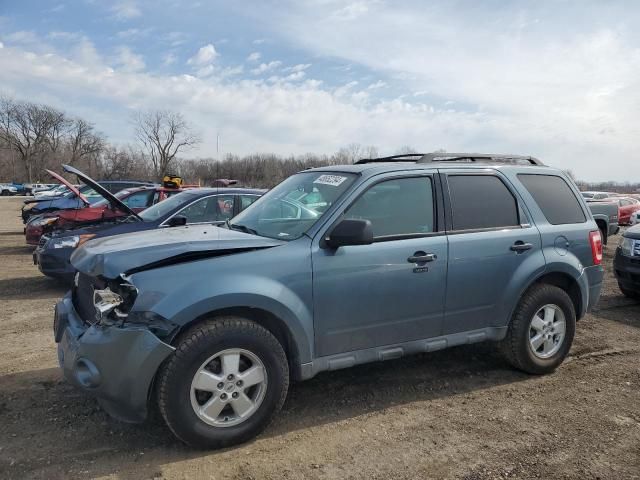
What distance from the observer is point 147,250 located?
3268mm

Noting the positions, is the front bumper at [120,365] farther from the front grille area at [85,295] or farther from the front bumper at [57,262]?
the front bumper at [57,262]

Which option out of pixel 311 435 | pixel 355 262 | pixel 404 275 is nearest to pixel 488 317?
pixel 404 275

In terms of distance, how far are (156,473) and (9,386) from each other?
199 cm

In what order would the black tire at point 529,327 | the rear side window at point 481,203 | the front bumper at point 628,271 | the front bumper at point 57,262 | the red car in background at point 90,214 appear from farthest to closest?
1. the red car in background at point 90,214
2. the front bumper at point 57,262
3. the front bumper at point 628,271
4. the black tire at point 529,327
5. the rear side window at point 481,203

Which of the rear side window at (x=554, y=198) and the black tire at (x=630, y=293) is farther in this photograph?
the black tire at (x=630, y=293)

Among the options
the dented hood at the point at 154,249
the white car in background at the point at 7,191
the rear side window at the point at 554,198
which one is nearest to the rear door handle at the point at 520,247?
the rear side window at the point at 554,198

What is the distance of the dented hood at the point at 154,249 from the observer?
3186mm

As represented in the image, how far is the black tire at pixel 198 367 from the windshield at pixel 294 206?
0.80 meters

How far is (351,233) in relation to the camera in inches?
135

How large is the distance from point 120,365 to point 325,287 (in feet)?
4.62

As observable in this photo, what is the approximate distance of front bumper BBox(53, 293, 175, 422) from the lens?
118 inches

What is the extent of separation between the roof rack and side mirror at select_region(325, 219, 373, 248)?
1.23m

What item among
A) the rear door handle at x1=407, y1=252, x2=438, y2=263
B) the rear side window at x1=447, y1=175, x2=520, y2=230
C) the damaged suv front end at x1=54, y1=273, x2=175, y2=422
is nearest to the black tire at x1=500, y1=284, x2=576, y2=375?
the rear side window at x1=447, y1=175, x2=520, y2=230

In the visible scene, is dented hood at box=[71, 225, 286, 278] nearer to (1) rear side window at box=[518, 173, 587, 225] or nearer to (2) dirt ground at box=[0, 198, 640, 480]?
(2) dirt ground at box=[0, 198, 640, 480]
